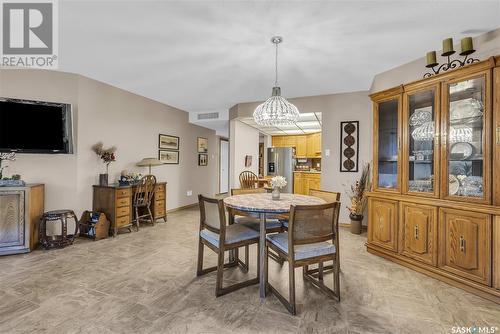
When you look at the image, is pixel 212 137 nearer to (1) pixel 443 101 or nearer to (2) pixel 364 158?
(2) pixel 364 158

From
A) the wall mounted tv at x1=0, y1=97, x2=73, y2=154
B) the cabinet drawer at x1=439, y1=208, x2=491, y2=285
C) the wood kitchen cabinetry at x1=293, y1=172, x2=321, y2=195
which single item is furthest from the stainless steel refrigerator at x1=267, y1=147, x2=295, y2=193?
the wall mounted tv at x1=0, y1=97, x2=73, y2=154

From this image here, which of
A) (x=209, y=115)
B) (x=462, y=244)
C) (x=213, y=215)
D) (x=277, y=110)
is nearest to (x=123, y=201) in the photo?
(x=213, y=215)

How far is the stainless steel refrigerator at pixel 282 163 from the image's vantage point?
297 inches

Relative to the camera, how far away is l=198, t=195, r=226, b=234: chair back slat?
2166 mm

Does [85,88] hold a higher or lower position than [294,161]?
higher

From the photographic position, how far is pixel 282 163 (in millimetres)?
7809

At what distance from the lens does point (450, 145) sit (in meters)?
2.51

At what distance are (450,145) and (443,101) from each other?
0.46 meters

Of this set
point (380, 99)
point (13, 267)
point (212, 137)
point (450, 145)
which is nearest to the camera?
point (450, 145)

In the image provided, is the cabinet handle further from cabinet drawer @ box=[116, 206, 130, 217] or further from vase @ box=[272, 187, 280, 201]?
cabinet drawer @ box=[116, 206, 130, 217]

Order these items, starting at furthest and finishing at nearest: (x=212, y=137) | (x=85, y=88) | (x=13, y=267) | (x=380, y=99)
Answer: (x=212, y=137) < (x=85, y=88) < (x=380, y=99) < (x=13, y=267)

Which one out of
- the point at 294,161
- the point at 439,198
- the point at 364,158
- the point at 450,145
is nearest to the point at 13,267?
the point at 439,198

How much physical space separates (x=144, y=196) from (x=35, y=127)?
1.85 metres

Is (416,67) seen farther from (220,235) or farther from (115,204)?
(115,204)
